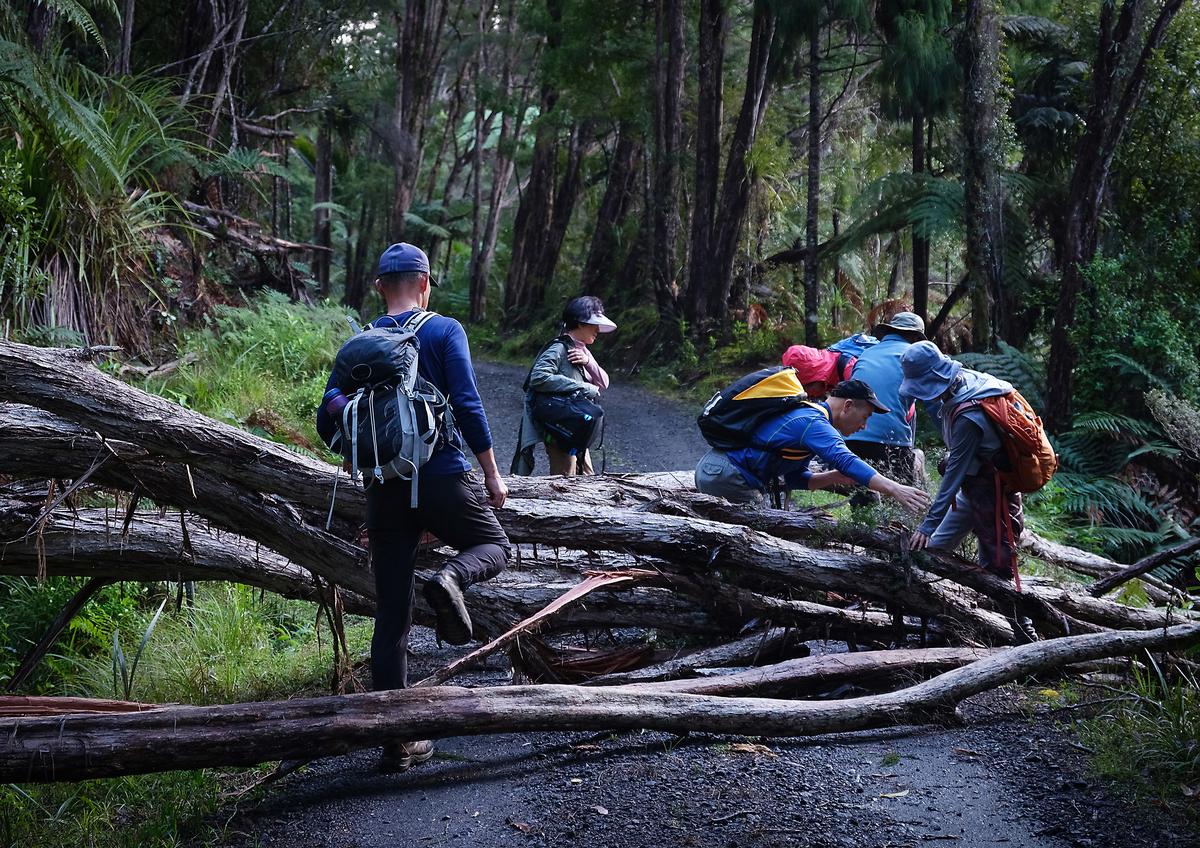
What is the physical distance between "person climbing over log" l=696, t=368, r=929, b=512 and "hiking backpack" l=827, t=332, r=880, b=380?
840mm

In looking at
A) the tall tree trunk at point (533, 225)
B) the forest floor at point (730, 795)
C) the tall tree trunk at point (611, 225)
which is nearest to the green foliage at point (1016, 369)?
the forest floor at point (730, 795)

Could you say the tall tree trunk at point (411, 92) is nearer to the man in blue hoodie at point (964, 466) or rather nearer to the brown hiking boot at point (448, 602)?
the man in blue hoodie at point (964, 466)

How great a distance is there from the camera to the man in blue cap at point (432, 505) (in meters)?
4.35

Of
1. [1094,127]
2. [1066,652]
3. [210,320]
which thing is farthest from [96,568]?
[1094,127]

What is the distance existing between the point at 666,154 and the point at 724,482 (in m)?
14.2

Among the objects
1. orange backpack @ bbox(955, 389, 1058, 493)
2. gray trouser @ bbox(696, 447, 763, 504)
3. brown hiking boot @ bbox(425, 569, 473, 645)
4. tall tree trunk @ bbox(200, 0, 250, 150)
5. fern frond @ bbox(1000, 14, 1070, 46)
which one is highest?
fern frond @ bbox(1000, 14, 1070, 46)

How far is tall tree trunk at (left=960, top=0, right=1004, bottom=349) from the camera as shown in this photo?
→ 13320 mm

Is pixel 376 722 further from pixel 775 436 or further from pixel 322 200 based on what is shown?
pixel 322 200

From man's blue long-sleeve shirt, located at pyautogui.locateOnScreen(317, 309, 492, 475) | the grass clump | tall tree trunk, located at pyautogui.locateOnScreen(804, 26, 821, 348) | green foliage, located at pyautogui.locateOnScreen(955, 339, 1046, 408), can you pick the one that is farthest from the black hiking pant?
tall tree trunk, located at pyautogui.locateOnScreen(804, 26, 821, 348)

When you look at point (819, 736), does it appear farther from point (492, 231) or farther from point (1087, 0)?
point (492, 231)

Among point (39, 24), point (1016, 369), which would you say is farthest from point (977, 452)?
point (39, 24)

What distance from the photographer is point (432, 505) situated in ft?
14.3

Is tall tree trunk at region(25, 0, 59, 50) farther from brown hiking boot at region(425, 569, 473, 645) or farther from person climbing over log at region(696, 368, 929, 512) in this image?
brown hiking boot at region(425, 569, 473, 645)

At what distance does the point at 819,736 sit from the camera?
16.6 ft
